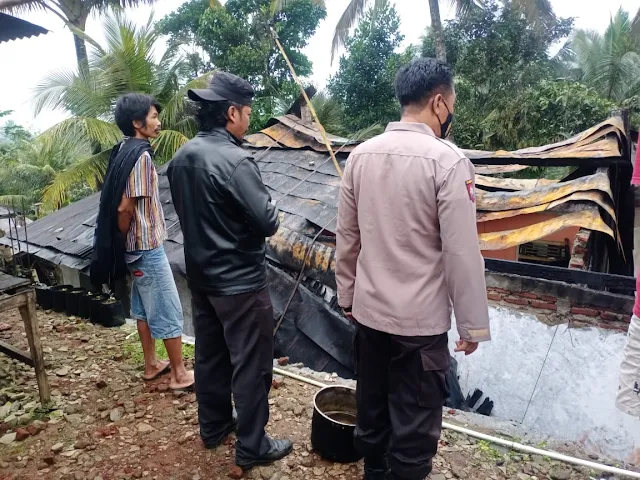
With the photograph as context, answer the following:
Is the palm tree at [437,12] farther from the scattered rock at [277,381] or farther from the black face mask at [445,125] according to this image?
the black face mask at [445,125]

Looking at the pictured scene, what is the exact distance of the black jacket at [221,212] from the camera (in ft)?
7.22

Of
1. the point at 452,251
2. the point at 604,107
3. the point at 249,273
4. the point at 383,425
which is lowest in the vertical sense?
the point at 383,425

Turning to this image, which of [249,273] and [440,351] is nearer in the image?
[440,351]

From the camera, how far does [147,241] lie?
3.06 m

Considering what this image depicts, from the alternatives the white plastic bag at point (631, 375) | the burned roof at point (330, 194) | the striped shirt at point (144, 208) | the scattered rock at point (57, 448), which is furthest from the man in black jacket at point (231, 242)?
the burned roof at point (330, 194)

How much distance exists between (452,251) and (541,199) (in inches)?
104

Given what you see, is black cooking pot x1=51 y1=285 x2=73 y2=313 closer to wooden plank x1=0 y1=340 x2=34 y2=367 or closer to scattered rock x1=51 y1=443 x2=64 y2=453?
wooden plank x1=0 y1=340 x2=34 y2=367

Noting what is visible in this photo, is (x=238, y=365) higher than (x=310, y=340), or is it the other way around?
(x=238, y=365)

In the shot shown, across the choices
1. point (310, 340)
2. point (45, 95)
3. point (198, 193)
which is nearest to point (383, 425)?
point (198, 193)

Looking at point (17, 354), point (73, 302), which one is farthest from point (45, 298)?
point (17, 354)

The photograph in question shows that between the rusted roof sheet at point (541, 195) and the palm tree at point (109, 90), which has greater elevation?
the palm tree at point (109, 90)

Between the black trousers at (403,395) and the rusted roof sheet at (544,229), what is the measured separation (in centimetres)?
196

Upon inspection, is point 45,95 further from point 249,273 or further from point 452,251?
point 452,251

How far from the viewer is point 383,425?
222 centimetres
